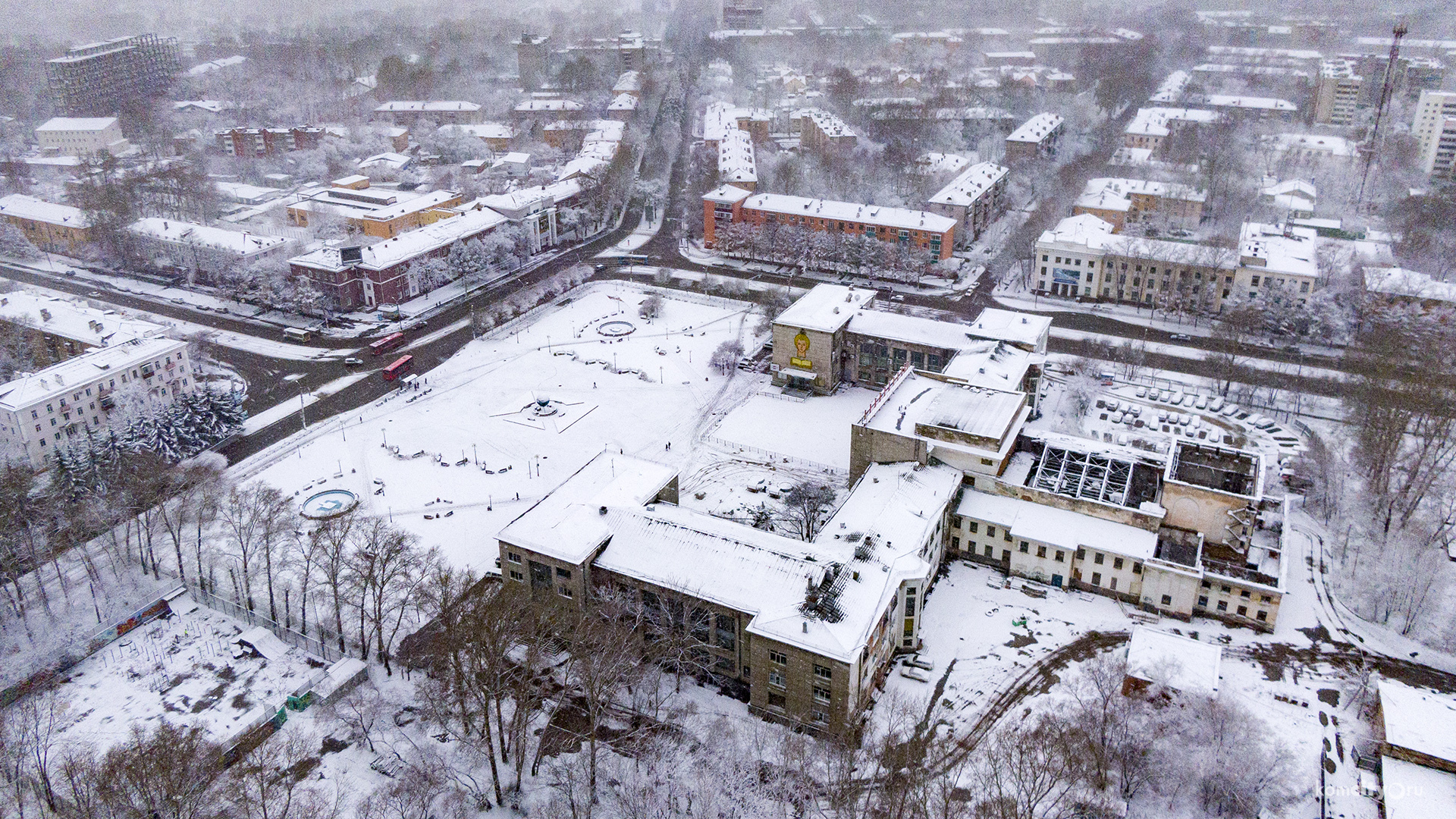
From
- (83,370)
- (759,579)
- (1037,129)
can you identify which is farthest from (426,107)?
(759,579)

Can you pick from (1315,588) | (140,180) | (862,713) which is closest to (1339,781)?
(1315,588)

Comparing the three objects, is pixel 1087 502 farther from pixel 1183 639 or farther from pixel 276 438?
pixel 276 438

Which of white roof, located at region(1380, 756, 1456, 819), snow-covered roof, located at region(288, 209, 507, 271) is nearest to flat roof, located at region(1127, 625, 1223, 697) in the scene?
white roof, located at region(1380, 756, 1456, 819)

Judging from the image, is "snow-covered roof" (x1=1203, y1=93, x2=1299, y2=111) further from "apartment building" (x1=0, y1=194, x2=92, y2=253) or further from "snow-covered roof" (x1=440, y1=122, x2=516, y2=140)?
"apartment building" (x1=0, y1=194, x2=92, y2=253)

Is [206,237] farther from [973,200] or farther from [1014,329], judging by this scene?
[973,200]

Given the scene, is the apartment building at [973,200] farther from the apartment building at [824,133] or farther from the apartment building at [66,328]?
the apartment building at [66,328]

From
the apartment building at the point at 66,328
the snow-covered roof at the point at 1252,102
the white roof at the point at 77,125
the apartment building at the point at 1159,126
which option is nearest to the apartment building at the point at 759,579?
the apartment building at the point at 66,328
